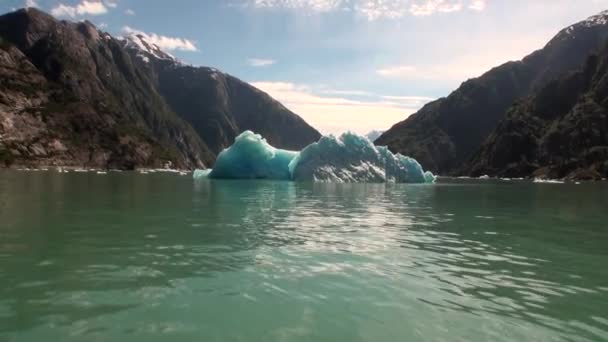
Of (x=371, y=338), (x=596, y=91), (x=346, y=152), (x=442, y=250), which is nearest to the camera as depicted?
(x=371, y=338)

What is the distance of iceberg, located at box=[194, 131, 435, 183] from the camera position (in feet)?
237

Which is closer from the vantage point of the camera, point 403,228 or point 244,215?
point 403,228

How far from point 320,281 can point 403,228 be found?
1114cm

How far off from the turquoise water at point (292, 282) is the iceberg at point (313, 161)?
50.9 m

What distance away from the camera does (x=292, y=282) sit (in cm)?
1103

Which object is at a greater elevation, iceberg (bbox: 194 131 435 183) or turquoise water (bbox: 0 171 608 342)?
iceberg (bbox: 194 131 435 183)

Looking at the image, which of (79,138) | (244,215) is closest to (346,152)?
(244,215)

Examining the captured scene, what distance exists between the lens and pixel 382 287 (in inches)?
424

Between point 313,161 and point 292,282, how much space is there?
61.5m

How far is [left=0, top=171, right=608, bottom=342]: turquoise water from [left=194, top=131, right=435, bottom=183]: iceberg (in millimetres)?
50864

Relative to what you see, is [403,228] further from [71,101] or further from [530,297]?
[71,101]

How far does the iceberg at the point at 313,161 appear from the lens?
7231cm

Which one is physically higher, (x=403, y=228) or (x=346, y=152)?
(x=346, y=152)

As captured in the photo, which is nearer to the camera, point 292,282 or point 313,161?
point 292,282
